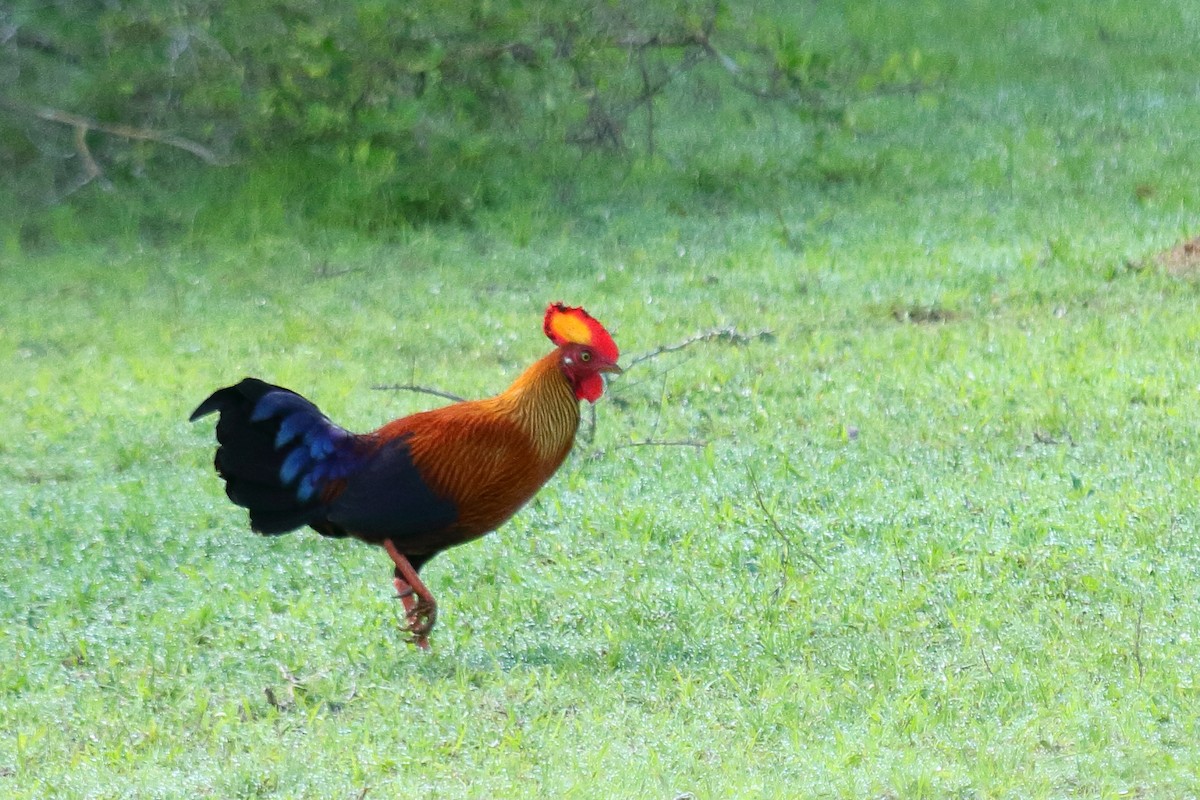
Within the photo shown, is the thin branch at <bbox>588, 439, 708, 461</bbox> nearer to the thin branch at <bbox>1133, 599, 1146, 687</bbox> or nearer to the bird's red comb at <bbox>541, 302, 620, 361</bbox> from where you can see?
the bird's red comb at <bbox>541, 302, 620, 361</bbox>

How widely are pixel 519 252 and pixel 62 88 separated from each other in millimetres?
4397

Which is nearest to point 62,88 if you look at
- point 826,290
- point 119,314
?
point 119,314

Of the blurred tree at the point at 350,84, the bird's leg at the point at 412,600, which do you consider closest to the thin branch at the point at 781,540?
the bird's leg at the point at 412,600

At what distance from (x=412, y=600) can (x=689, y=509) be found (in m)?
1.72

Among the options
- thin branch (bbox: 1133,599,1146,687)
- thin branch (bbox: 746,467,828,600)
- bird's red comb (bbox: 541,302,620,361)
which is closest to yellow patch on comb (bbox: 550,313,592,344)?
bird's red comb (bbox: 541,302,620,361)

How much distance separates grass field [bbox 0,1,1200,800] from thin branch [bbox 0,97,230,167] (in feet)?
2.45

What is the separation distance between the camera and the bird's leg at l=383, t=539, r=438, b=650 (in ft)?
18.2

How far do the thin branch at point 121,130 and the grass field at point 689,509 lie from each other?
75 cm

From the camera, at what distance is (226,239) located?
516 inches

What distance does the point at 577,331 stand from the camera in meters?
5.57

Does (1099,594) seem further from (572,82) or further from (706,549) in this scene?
(572,82)

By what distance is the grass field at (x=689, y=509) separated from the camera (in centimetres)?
486

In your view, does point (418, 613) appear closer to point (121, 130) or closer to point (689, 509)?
point (689, 509)

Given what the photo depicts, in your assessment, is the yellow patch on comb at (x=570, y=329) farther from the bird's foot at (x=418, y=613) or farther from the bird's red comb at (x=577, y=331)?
the bird's foot at (x=418, y=613)
